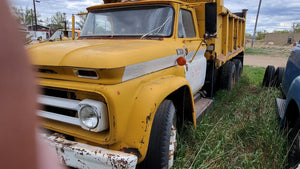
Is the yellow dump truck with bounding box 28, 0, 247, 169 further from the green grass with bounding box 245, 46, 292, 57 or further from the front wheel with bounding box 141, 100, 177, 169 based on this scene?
the green grass with bounding box 245, 46, 292, 57

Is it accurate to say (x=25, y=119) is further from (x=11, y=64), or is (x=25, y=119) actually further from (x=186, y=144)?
(x=186, y=144)

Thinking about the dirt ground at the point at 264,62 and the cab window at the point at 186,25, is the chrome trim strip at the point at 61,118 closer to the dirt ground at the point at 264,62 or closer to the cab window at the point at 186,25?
Answer: the cab window at the point at 186,25

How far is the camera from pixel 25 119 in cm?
53

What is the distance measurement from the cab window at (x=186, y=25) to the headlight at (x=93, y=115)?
205 centimetres

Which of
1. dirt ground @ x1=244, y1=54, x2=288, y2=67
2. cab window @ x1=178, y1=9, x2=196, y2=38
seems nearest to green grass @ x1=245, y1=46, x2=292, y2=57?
dirt ground @ x1=244, y1=54, x2=288, y2=67

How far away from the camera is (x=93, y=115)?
1.95m

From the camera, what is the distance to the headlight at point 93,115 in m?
1.88

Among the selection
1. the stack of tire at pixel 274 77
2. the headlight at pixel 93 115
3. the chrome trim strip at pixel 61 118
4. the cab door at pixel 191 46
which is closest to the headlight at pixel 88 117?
the headlight at pixel 93 115

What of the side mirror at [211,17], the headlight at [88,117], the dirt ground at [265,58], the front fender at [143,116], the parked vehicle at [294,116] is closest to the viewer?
the headlight at [88,117]

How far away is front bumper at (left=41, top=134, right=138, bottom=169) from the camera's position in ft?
5.98

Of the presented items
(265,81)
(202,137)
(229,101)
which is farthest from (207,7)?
(265,81)

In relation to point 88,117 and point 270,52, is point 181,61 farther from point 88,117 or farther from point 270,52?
point 270,52

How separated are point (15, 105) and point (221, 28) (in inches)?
225

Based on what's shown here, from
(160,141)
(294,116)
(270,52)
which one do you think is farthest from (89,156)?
(270,52)
